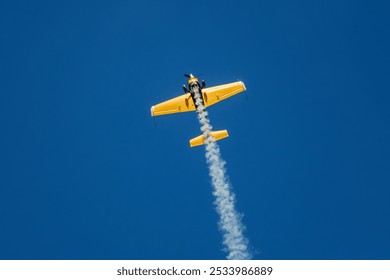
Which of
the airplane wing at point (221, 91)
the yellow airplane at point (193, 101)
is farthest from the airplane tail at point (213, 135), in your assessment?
the airplane wing at point (221, 91)

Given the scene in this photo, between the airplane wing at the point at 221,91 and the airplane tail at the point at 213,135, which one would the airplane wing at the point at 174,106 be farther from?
the airplane tail at the point at 213,135

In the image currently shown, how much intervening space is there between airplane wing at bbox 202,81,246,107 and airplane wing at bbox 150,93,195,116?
8.16 feet

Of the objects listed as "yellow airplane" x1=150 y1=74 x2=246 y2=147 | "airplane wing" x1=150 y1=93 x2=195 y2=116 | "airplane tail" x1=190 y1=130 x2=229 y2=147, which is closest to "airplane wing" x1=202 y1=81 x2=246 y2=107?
"yellow airplane" x1=150 y1=74 x2=246 y2=147

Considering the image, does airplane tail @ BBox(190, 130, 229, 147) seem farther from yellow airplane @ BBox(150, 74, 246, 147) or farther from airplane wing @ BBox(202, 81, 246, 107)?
airplane wing @ BBox(202, 81, 246, 107)

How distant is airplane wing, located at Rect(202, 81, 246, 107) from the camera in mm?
76938

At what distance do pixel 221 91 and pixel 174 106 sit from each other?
262 inches

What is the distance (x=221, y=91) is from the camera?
77375 mm

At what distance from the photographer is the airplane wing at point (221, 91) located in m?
76.9
